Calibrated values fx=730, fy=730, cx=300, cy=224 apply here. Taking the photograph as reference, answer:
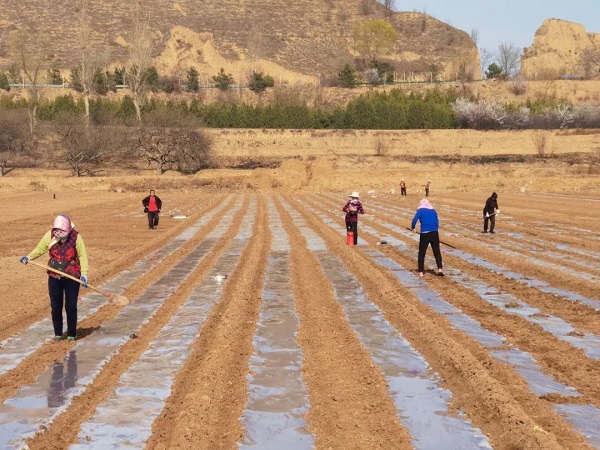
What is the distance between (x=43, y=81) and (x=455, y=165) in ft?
195

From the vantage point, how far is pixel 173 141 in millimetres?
64125

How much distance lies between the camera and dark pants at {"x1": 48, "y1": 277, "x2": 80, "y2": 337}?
31.9 ft

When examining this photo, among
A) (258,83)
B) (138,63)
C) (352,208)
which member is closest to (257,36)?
(258,83)

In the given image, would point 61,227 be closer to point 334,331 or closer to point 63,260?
point 63,260

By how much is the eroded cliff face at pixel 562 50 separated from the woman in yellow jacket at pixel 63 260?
121756 millimetres

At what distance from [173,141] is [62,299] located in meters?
55.5

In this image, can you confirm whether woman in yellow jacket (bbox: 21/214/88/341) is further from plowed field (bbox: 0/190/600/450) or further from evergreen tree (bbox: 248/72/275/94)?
evergreen tree (bbox: 248/72/275/94)

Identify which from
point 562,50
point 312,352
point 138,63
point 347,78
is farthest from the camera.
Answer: point 562,50

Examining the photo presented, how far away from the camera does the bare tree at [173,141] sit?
63469 mm

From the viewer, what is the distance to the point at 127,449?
20.3ft

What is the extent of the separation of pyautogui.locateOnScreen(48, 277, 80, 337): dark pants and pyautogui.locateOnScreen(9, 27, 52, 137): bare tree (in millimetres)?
63854

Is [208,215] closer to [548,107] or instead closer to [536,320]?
[536,320]

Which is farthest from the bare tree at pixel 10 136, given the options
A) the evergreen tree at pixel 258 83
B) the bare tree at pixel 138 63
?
the evergreen tree at pixel 258 83

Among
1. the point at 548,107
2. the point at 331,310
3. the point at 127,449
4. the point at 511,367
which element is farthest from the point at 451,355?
the point at 548,107
